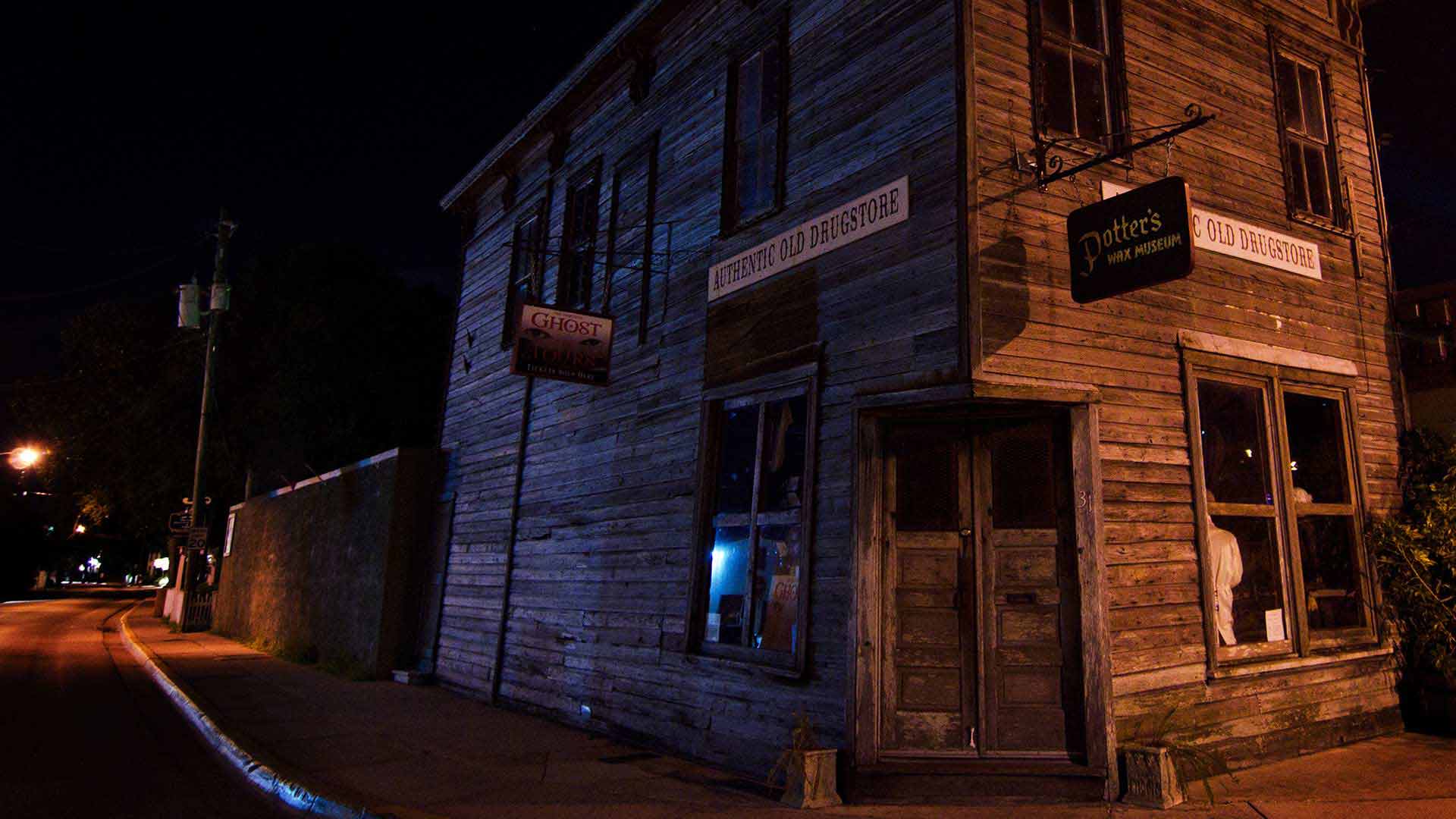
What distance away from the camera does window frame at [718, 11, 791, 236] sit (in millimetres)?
8289

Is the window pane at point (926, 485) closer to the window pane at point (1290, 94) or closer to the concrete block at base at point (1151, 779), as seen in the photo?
the concrete block at base at point (1151, 779)

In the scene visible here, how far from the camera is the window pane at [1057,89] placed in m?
7.20

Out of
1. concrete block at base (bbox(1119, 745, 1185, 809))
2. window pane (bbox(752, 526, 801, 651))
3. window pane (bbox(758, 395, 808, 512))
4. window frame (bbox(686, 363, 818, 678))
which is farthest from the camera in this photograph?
window pane (bbox(758, 395, 808, 512))

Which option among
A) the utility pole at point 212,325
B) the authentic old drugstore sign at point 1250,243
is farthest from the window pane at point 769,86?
the utility pole at point 212,325

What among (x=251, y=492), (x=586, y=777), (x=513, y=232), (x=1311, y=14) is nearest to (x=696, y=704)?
(x=586, y=777)

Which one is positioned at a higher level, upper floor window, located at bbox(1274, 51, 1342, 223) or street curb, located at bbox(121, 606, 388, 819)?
upper floor window, located at bbox(1274, 51, 1342, 223)

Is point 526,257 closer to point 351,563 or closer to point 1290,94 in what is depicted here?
point 351,563

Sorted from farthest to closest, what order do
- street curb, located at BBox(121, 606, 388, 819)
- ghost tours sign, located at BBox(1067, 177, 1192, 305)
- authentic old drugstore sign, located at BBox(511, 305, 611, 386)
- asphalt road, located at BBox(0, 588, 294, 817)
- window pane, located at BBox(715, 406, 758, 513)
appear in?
authentic old drugstore sign, located at BBox(511, 305, 611, 386), window pane, located at BBox(715, 406, 758, 513), asphalt road, located at BBox(0, 588, 294, 817), street curb, located at BBox(121, 606, 388, 819), ghost tours sign, located at BBox(1067, 177, 1192, 305)

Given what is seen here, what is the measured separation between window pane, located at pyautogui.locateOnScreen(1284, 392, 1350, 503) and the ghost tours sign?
3206 mm

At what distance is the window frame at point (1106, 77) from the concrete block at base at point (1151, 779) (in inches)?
179

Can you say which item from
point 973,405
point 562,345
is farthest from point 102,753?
point 973,405

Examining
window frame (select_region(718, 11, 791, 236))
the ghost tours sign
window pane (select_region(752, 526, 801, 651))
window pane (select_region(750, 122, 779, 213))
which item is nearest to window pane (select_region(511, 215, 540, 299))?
window frame (select_region(718, 11, 791, 236))

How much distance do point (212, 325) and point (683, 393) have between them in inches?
931

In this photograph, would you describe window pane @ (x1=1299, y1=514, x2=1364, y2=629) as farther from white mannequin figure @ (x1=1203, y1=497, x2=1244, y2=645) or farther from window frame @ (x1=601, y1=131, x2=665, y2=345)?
window frame @ (x1=601, y1=131, x2=665, y2=345)
